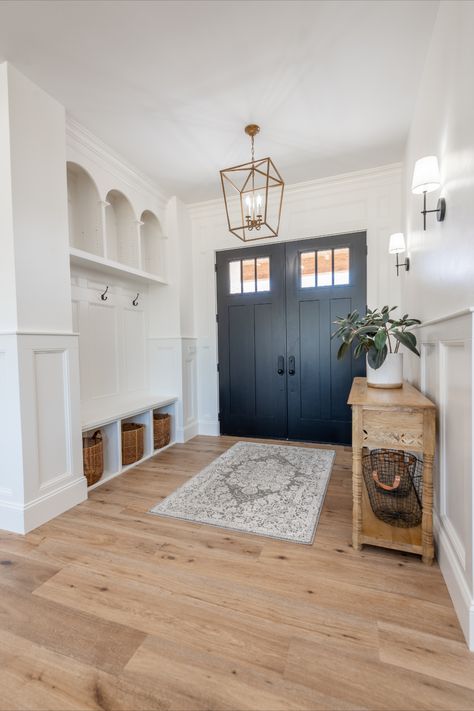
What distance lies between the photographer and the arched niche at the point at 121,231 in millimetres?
3611

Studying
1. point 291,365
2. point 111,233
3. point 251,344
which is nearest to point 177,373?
point 251,344

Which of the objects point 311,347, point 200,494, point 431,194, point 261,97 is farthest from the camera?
point 311,347

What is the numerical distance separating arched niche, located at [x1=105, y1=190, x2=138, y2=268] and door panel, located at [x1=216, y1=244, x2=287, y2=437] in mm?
1102

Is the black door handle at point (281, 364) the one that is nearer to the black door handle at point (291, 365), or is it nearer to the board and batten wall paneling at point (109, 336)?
the black door handle at point (291, 365)

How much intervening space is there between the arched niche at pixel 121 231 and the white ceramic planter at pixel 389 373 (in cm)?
271

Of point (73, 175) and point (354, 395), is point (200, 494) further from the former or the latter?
point (73, 175)

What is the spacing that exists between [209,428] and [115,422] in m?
1.58

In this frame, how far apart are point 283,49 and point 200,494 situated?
309cm

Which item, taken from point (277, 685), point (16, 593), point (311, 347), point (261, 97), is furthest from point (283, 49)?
point (16, 593)

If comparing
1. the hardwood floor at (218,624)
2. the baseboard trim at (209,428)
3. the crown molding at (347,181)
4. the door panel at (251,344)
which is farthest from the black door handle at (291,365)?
the hardwood floor at (218,624)

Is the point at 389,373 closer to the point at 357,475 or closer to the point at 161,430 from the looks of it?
the point at 357,475

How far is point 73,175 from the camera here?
3143 millimetres

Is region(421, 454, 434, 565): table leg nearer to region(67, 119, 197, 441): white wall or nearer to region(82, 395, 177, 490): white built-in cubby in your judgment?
region(82, 395, 177, 490): white built-in cubby

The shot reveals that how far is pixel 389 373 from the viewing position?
7.28 ft
